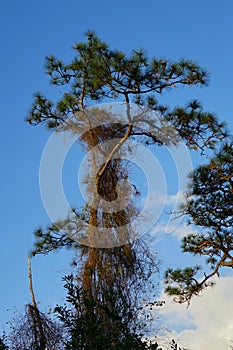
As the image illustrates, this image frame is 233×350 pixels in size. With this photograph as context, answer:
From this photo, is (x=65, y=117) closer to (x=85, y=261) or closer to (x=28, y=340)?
(x=85, y=261)

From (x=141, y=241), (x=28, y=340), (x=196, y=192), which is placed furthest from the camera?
(x=196, y=192)

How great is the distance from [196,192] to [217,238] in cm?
63

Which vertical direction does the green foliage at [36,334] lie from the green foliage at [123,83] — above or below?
below

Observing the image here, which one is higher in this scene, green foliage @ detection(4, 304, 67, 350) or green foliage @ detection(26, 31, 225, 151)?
green foliage @ detection(26, 31, 225, 151)

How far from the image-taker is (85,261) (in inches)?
233

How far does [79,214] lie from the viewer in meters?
6.14

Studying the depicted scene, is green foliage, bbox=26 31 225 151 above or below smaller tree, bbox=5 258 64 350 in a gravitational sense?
above

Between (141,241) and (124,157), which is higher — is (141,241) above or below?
below

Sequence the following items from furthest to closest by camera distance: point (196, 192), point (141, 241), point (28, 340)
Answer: point (196, 192), point (141, 241), point (28, 340)

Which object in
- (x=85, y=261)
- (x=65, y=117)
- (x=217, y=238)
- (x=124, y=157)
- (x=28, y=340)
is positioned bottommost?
(x=28, y=340)

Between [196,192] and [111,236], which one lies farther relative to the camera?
[196,192]

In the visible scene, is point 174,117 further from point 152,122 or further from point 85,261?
point 85,261

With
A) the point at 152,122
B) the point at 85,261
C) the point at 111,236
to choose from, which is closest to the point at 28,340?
the point at 85,261

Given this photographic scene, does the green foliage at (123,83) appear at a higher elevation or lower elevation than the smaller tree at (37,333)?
higher
